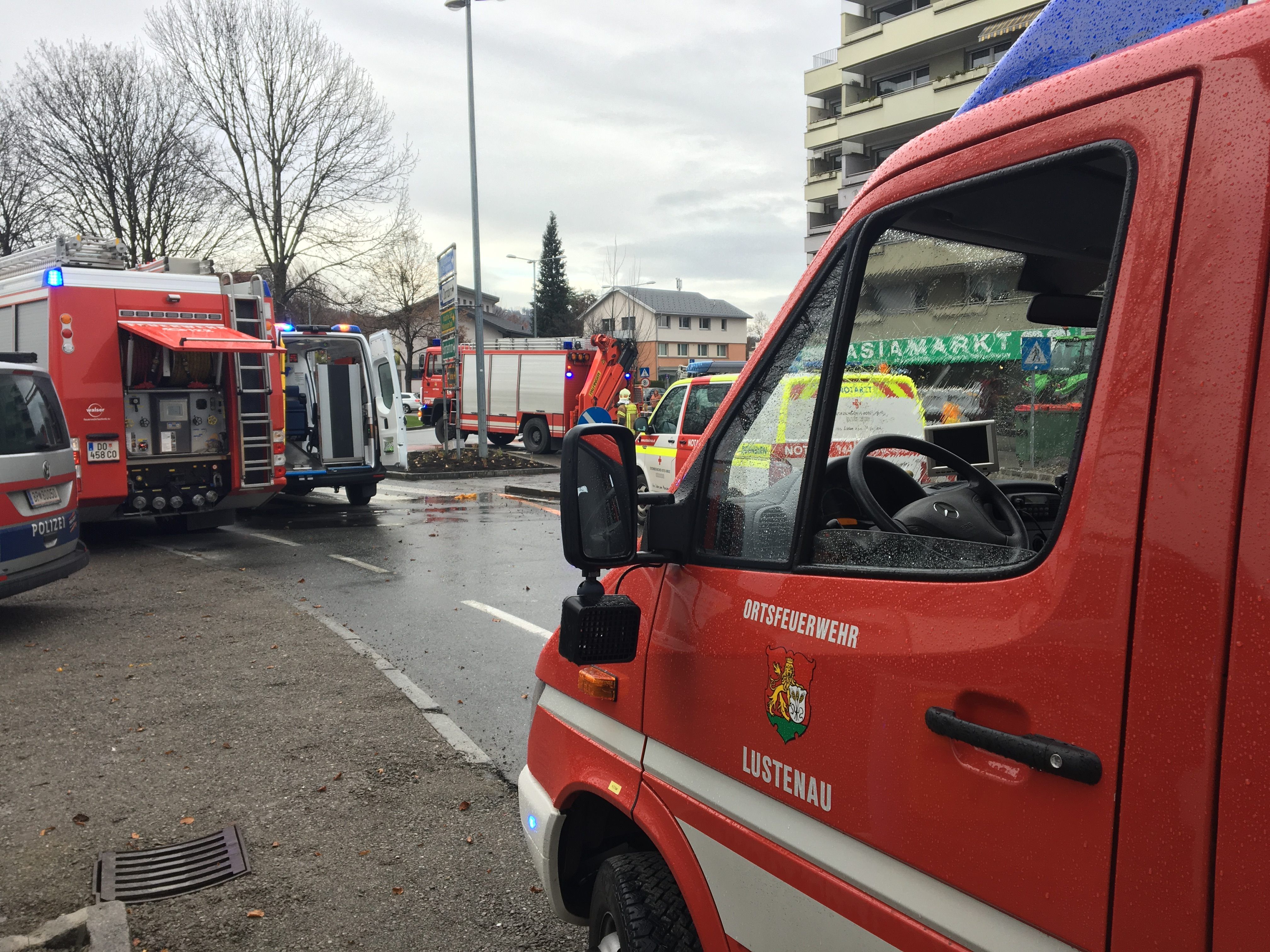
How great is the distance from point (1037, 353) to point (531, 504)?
48.2 ft

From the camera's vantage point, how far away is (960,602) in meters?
1.45

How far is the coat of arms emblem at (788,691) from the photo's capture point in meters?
1.70

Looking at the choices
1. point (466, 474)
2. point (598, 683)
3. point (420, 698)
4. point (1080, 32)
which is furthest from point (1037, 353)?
point (466, 474)

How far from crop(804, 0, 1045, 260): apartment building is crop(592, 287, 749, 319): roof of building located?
156 ft

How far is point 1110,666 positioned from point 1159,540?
0.55 feet

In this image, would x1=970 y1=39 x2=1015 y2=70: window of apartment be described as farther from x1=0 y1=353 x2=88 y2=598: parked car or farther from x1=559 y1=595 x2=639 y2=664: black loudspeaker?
x1=559 y1=595 x2=639 y2=664: black loudspeaker

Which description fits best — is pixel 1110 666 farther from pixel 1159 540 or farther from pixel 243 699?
pixel 243 699

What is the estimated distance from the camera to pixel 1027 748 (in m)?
1.29

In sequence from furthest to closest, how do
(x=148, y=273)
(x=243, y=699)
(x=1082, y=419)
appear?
(x=148, y=273) < (x=243, y=699) < (x=1082, y=419)

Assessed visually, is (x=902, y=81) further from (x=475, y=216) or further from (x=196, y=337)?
(x=196, y=337)

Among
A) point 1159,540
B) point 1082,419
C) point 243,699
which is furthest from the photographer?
point 243,699

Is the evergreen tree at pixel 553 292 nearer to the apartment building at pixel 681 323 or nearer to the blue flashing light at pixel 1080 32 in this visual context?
the apartment building at pixel 681 323

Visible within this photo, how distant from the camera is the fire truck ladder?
1200cm

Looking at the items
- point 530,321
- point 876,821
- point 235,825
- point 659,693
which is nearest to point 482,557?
point 235,825
